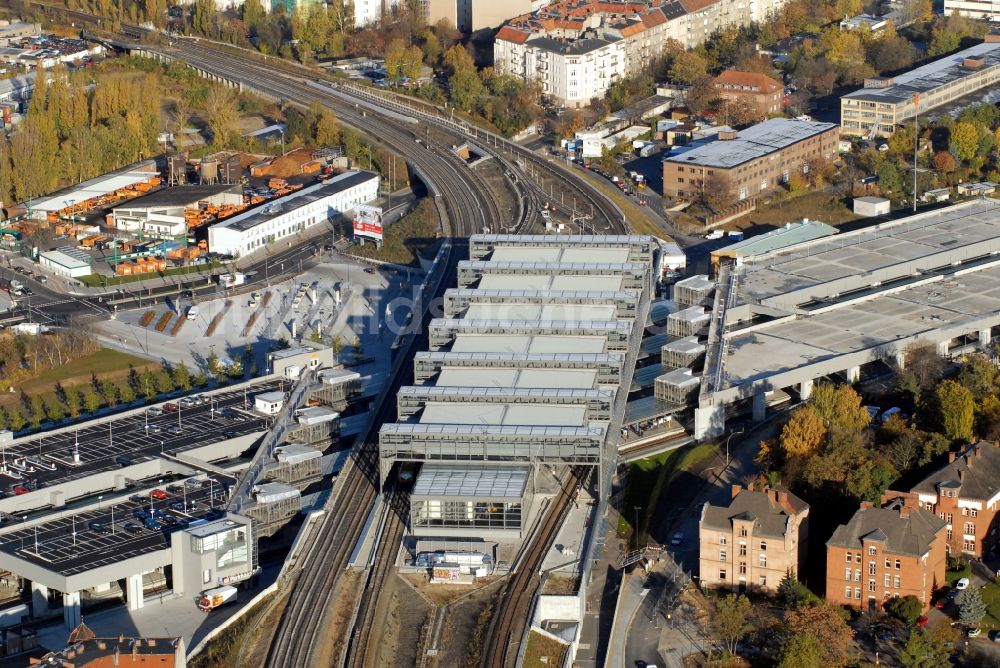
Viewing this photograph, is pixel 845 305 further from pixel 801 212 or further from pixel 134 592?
pixel 134 592

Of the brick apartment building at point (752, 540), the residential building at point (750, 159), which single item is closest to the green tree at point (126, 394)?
the brick apartment building at point (752, 540)

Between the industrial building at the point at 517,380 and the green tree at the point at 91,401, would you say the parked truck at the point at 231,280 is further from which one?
the green tree at the point at 91,401

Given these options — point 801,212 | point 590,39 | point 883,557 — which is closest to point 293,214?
point 801,212

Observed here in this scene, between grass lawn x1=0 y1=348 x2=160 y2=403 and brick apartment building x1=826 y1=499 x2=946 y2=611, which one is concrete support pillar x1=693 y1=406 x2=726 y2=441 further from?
grass lawn x1=0 y1=348 x2=160 y2=403

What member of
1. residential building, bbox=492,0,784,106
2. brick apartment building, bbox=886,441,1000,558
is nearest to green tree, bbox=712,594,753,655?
brick apartment building, bbox=886,441,1000,558

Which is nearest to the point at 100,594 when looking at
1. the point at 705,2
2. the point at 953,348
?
the point at 953,348

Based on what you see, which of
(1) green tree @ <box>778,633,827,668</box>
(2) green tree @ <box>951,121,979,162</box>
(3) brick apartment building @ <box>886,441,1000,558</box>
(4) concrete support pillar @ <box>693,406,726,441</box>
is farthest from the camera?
(2) green tree @ <box>951,121,979,162</box>
